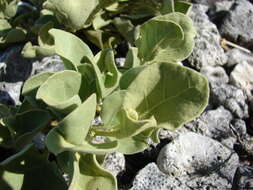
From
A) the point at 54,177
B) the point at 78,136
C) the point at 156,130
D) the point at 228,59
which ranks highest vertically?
the point at 78,136

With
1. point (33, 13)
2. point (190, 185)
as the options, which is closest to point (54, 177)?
point (190, 185)

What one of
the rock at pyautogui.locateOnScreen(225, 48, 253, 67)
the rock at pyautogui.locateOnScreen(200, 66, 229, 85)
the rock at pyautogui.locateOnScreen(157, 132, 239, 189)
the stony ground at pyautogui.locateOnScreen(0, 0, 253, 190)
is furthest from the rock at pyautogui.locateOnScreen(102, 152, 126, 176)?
the rock at pyautogui.locateOnScreen(225, 48, 253, 67)

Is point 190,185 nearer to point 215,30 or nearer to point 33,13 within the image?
point 215,30

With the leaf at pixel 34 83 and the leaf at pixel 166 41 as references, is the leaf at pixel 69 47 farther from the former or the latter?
the leaf at pixel 166 41

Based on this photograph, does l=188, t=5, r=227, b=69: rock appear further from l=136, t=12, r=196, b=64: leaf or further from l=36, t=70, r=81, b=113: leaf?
l=36, t=70, r=81, b=113: leaf

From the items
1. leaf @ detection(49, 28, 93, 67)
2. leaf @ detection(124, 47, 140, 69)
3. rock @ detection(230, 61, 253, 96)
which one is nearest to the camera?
leaf @ detection(49, 28, 93, 67)

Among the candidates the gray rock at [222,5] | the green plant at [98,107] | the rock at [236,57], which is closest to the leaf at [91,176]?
the green plant at [98,107]

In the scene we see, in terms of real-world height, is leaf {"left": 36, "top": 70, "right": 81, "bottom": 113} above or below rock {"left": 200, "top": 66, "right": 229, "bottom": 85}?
above
